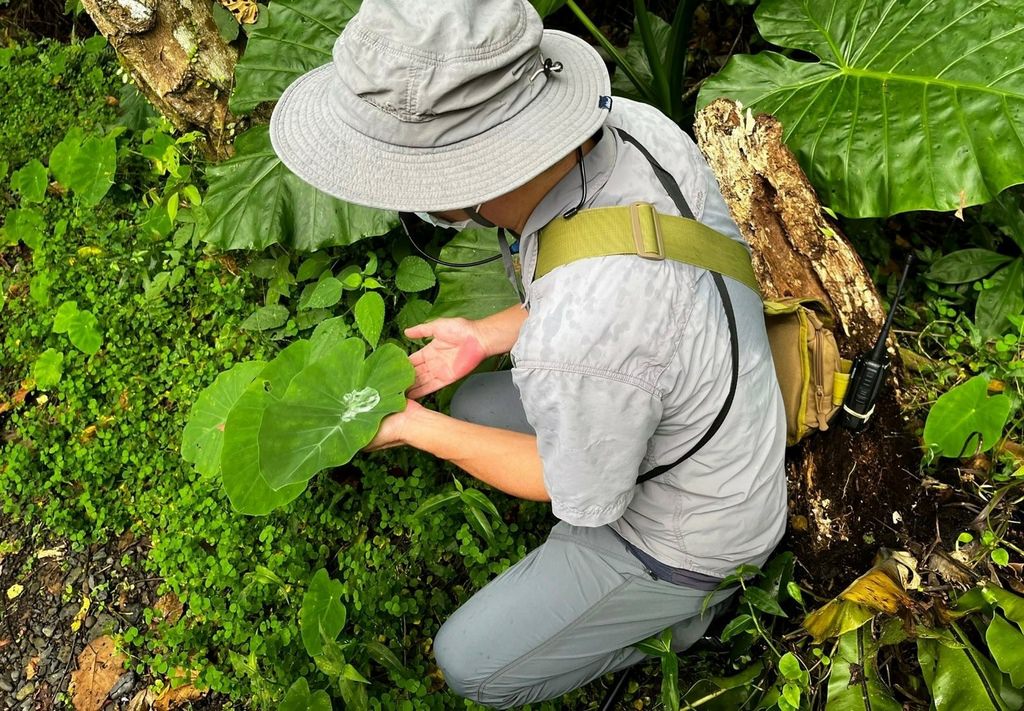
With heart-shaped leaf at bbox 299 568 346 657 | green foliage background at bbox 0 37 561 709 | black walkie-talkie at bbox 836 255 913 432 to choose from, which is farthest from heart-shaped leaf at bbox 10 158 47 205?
black walkie-talkie at bbox 836 255 913 432

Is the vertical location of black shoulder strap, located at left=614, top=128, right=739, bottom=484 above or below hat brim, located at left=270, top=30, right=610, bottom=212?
below

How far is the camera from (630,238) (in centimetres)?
111

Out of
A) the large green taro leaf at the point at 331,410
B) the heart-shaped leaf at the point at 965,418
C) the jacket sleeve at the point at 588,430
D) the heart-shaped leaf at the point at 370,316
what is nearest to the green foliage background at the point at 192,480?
the heart-shaped leaf at the point at 370,316

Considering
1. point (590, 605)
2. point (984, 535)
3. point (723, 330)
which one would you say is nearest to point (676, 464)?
point (723, 330)

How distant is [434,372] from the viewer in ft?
5.83

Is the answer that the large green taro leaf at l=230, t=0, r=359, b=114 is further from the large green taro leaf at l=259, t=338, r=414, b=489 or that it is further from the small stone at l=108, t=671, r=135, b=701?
the small stone at l=108, t=671, r=135, b=701

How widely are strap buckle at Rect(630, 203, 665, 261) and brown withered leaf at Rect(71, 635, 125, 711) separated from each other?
175 centimetres

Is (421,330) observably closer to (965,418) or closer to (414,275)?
(414,275)

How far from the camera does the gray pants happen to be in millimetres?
1494

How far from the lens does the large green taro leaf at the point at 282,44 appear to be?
2.11m

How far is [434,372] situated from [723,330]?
0.80m

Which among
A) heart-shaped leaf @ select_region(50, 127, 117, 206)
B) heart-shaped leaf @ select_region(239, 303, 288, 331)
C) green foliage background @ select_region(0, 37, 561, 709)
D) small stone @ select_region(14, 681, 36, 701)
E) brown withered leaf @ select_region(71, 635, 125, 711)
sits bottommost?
small stone @ select_region(14, 681, 36, 701)

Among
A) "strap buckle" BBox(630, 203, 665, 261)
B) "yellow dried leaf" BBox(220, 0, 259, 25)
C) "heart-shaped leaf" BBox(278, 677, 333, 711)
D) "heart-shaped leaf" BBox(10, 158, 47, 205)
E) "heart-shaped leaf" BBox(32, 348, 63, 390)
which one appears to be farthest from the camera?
"heart-shaped leaf" BBox(10, 158, 47, 205)

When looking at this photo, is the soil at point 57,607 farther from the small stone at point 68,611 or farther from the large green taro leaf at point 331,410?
the large green taro leaf at point 331,410
